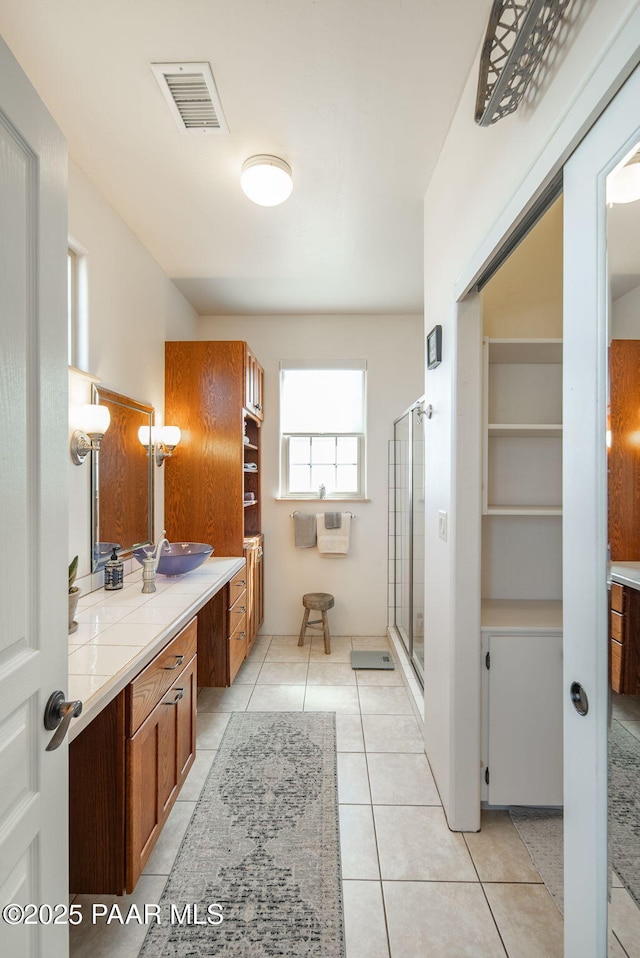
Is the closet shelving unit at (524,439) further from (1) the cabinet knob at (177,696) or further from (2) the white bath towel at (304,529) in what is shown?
(2) the white bath towel at (304,529)

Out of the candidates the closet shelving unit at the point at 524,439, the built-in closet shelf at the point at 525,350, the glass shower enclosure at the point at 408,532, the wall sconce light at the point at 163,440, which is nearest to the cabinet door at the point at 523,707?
the closet shelving unit at the point at 524,439

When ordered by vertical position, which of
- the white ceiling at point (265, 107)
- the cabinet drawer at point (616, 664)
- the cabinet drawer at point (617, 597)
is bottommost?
the cabinet drawer at point (616, 664)

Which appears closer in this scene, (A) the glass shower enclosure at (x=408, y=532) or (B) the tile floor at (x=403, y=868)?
(B) the tile floor at (x=403, y=868)

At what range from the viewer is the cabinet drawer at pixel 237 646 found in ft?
9.51

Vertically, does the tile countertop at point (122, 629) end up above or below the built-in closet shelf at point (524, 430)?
below

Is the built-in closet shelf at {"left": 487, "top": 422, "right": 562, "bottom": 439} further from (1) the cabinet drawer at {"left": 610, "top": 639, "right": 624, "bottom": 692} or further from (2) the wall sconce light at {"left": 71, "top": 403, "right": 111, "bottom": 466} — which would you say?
(2) the wall sconce light at {"left": 71, "top": 403, "right": 111, "bottom": 466}

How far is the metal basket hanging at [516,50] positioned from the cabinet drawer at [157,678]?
182 centimetres

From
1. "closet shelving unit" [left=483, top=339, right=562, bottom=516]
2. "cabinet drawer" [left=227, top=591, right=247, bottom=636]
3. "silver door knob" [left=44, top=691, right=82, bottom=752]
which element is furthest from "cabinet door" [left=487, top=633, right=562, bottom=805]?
"cabinet drawer" [left=227, top=591, right=247, bottom=636]

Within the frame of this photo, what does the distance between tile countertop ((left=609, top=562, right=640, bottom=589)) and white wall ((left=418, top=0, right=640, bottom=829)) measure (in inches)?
32.0

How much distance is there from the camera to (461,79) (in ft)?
5.35

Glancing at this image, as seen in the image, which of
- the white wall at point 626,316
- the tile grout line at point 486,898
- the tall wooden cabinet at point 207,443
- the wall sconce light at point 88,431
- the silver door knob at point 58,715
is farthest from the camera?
the tall wooden cabinet at point 207,443

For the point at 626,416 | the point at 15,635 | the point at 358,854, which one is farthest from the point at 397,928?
the point at 626,416

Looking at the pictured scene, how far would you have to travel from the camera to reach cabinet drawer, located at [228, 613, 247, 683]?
2898mm

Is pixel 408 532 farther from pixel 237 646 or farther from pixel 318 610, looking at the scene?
pixel 237 646
